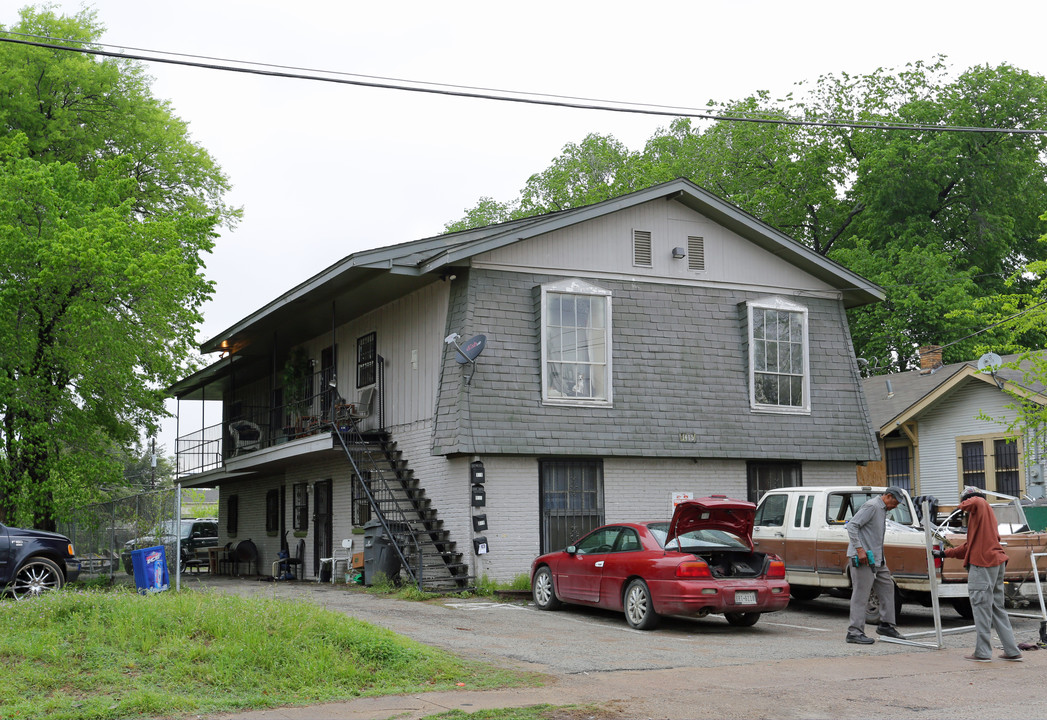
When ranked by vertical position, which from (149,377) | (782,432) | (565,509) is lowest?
(565,509)

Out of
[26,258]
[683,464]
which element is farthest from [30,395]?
[683,464]

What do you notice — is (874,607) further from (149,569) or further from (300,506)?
(300,506)

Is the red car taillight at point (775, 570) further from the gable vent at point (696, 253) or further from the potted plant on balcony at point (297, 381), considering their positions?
the potted plant on balcony at point (297, 381)

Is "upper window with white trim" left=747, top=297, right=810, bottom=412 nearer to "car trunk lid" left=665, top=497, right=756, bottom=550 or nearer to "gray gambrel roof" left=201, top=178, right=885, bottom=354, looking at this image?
"gray gambrel roof" left=201, top=178, right=885, bottom=354

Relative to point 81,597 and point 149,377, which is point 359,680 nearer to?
point 81,597

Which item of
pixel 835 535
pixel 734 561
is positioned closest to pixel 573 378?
pixel 835 535

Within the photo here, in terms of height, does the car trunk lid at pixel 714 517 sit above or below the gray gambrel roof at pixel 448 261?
below

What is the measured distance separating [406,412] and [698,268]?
6.40 meters

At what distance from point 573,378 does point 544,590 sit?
4.56 m

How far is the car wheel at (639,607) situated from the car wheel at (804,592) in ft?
12.5

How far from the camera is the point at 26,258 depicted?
21094 millimetres

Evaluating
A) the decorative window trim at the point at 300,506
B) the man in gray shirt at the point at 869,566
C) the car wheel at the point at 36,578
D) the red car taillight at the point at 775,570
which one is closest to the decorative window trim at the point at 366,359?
the decorative window trim at the point at 300,506

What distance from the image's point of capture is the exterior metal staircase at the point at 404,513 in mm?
17984

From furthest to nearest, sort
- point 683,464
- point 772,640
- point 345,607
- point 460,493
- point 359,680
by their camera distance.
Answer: point 683,464, point 460,493, point 345,607, point 772,640, point 359,680
